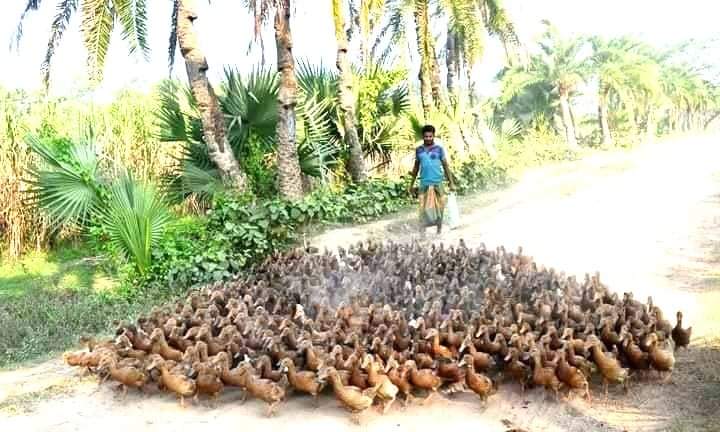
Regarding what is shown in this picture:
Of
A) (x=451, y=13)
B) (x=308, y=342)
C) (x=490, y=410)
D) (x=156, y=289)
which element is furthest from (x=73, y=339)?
(x=451, y=13)

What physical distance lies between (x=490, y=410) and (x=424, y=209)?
218 inches

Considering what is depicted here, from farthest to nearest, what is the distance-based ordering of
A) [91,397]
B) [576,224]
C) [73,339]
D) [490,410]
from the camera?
1. [576,224]
2. [73,339]
3. [91,397]
4. [490,410]

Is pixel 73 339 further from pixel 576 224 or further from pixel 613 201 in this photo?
pixel 613 201

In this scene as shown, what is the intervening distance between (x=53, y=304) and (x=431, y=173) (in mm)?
5053

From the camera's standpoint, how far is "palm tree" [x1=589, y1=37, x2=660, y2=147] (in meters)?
32.3

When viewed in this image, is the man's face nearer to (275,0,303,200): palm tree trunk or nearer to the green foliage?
(275,0,303,200): palm tree trunk

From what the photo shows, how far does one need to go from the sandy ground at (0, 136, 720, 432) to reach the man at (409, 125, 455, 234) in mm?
456

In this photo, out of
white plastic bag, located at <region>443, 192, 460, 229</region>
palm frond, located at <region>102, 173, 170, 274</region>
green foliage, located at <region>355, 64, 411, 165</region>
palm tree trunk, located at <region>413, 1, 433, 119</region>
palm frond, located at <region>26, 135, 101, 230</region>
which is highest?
palm tree trunk, located at <region>413, 1, 433, 119</region>

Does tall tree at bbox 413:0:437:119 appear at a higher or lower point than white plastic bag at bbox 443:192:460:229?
higher

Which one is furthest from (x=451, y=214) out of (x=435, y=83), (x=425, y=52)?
(x=435, y=83)

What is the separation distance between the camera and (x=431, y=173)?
9.32 m

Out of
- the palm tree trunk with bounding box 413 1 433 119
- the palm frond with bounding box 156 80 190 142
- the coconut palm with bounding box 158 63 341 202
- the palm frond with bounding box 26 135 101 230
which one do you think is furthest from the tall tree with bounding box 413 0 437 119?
the palm frond with bounding box 26 135 101 230

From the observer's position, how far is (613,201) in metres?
11.3

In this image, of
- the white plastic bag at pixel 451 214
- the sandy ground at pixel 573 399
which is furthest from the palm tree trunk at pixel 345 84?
the white plastic bag at pixel 451 214
